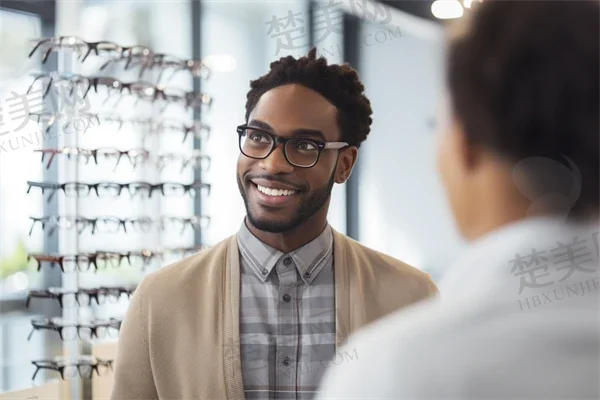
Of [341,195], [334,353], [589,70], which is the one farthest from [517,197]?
[341,195]

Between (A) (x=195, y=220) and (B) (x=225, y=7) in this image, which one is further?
(B) (x=225, y=7)

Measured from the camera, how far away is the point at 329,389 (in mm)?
470

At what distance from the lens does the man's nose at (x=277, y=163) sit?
1.23 meters

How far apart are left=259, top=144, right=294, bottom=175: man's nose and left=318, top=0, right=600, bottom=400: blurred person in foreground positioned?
0.75 meters

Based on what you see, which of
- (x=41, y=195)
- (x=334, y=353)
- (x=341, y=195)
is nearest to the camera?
(x=334, y=353)

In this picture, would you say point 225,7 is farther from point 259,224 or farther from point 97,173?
point 259,224

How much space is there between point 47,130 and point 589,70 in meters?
1.89

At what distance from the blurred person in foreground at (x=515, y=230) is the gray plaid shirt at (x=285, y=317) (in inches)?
29.3

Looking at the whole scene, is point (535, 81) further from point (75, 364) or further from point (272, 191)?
point (75, 364)

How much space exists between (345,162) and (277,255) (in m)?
0.21

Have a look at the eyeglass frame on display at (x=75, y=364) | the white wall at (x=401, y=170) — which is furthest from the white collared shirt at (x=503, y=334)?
the white wall at (x=401, y=170)

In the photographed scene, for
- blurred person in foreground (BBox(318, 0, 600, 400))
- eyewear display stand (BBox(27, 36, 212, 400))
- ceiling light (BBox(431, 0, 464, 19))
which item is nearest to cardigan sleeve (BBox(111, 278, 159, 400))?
blurred person in foreground (BBox(318, 0, 600, 400))

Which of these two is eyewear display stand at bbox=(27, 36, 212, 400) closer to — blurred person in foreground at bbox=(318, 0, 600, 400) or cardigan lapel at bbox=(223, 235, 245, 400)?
cardigan lapel at bbox=(223, 235, 245, 400)

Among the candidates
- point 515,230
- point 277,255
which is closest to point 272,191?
point 277,255
